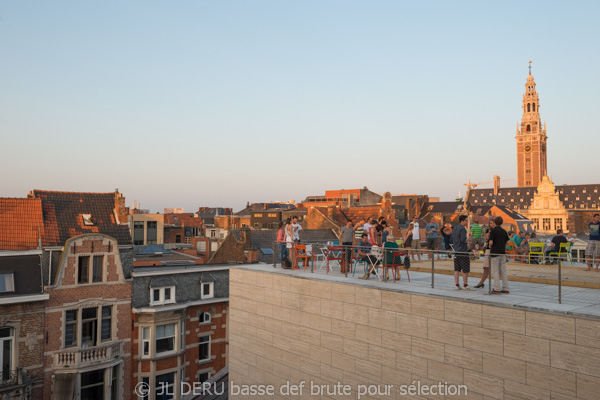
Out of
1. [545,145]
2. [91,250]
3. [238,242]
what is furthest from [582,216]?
[91,250]

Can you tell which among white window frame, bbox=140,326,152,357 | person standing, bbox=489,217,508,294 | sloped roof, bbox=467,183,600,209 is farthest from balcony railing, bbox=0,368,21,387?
sloped roof, bbox=467,183,600,209

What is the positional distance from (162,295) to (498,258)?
2301 cm

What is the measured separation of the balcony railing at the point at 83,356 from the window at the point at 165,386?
344 cm

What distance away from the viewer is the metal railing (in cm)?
1009

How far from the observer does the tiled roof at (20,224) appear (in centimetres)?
2850

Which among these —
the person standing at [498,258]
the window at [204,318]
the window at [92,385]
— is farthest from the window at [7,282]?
the person standing at [498,258]

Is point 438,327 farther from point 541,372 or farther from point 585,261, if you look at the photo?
point 585,261

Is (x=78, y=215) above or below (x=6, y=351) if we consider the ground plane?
above

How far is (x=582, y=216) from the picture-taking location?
130625 millimetres

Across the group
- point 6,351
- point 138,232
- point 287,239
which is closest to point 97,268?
point 6,351

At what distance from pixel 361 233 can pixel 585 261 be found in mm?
6489

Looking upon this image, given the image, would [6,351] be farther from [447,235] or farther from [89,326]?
[447,235]

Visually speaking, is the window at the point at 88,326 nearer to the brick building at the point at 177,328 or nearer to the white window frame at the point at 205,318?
the brick building at the point at 177,328

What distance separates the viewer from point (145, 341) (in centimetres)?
2827
